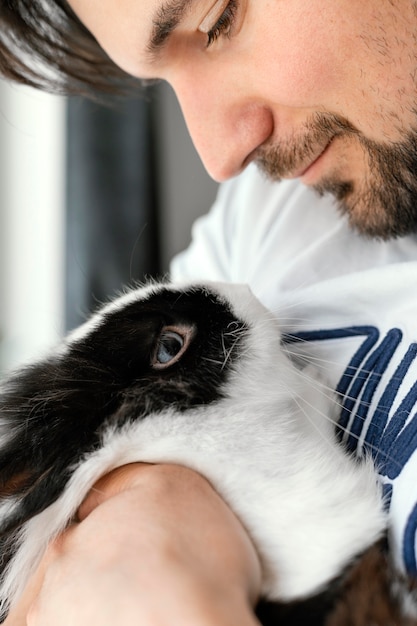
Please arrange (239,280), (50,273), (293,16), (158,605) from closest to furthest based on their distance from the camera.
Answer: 1. (158,605)
2. (293,16)
3. (239,280)
4. (50,273)

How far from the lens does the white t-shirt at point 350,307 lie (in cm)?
75

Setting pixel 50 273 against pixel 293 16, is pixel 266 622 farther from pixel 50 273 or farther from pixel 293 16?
pixel 50 273

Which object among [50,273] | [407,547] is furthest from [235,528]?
[50,273]

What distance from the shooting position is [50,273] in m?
2.30

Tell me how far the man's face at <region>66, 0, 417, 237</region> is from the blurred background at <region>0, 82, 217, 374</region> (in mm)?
1161

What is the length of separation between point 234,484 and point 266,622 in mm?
139

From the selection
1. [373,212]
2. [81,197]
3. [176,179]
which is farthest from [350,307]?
[176,179]

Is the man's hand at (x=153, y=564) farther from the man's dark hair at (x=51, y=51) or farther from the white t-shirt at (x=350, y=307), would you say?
the man's dark hair at (x=51, y=51)

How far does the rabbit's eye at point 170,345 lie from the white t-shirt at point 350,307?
0.15m

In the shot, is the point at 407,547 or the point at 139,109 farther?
the point at 139,109

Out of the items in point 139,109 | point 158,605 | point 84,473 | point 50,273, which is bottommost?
point 50,273

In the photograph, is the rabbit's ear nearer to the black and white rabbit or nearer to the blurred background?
the black and white rabbit

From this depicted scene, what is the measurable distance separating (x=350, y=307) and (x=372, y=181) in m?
0.18

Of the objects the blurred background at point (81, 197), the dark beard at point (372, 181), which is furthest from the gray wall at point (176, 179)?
the dark beard at point (372, 181)
